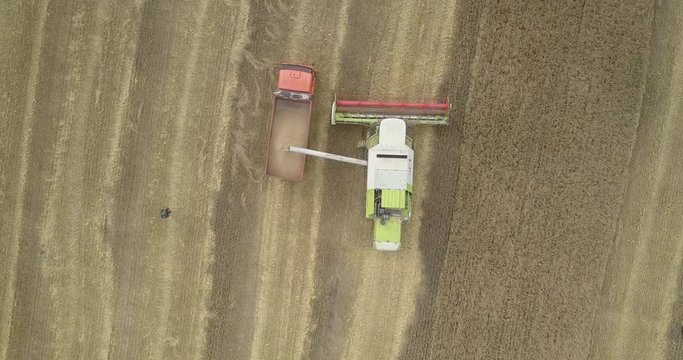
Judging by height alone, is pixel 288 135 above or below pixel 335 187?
above

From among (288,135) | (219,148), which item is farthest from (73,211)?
(288,135)

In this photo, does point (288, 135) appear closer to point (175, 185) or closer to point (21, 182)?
point (175, 185)

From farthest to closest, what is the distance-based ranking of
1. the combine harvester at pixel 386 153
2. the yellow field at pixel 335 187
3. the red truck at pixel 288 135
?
the yellow field at pixel 335 187
the red truck at pixel 288 135
the combine harvester at pixel 386 153

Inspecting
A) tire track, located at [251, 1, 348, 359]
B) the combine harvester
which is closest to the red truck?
the combine harvester

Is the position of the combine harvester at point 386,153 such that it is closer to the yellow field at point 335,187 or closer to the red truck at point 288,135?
the red truck at point 288,135

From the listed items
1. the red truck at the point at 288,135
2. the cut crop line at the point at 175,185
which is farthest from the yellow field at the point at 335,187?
the red truck at the point at 288,135

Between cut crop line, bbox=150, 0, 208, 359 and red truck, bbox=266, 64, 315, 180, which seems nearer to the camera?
red truck, bbox=266, 64, 315, 180

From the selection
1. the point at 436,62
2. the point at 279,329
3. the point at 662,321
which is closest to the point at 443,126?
the point at 436,62

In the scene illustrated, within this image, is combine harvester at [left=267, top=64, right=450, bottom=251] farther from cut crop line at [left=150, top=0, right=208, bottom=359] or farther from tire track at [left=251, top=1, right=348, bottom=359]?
cut crop line at [left=150, top=0, right=208, bottom=359]
